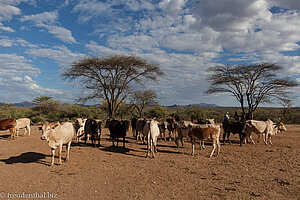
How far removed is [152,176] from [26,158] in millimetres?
6209

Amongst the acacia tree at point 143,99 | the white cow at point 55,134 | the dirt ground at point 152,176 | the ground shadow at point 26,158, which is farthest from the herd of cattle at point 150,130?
the acacia tree at point 143,99

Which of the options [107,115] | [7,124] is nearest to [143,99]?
[107,115]

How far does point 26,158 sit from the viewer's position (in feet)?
30.2

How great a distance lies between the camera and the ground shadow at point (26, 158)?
872cm

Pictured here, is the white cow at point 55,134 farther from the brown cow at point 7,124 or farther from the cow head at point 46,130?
the brown cow at point 7,124

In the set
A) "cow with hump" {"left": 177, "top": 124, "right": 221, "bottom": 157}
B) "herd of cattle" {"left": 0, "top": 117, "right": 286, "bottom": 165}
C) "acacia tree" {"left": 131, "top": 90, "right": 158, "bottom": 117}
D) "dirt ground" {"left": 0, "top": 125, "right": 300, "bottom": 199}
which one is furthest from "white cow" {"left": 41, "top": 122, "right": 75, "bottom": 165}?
"acacia tree" {"left": 131, "top": 90, "right": 158, "bottom": 117}

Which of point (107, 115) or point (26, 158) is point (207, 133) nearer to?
point (26, 158)

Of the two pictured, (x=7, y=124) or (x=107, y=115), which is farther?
(x=107, y=115)

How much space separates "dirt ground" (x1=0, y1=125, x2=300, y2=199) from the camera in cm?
539

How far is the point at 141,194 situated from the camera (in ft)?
17.6

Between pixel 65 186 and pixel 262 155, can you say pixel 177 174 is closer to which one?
pixel 65 186

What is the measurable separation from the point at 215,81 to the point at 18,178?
21.3 m

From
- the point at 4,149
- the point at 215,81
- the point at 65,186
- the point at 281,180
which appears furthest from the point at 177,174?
A: the point at 215,81

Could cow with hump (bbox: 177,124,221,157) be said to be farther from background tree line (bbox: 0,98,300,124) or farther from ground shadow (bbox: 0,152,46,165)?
background tree line (bbox: 0,98,300,124)
